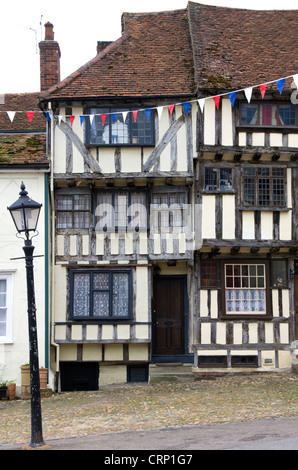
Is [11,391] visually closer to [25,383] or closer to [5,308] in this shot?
[25,383]

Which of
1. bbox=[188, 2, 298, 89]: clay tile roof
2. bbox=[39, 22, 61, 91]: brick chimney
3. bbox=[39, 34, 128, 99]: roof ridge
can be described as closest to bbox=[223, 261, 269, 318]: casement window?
bbox=[188, 2, 298, 89]: clay tile roof

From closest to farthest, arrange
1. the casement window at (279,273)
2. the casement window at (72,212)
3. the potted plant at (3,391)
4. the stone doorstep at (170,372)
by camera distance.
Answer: the potted plant at (3,391)
the stone doorstep at (170,372)
the casement window at (72,212)
the casement window at (279,273)

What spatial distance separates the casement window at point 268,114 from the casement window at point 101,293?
5312 mm

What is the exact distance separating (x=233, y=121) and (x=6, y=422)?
958cm

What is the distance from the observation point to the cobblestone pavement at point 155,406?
11.3 meters

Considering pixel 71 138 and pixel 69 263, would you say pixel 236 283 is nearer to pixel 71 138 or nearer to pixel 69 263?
pixel 69 263

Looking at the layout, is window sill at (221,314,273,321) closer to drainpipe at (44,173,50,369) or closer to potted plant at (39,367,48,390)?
drainpipe at (44,173,50,369)

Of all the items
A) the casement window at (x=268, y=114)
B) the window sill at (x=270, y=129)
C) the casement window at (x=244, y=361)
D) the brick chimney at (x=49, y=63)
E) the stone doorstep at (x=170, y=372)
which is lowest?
the stone doorstep at (x=170, y=372)

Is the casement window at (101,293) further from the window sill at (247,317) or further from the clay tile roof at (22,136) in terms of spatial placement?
the clay tile roof at (22,136)

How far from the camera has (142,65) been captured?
18.2 metres

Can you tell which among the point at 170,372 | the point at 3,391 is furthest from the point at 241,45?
the point at 3,391

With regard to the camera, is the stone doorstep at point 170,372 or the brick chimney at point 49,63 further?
the brick chimney at point 49,63

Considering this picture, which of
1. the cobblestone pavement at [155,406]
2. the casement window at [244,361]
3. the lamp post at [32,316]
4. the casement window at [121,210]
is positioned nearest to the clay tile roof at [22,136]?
the casement window at [121,210]
